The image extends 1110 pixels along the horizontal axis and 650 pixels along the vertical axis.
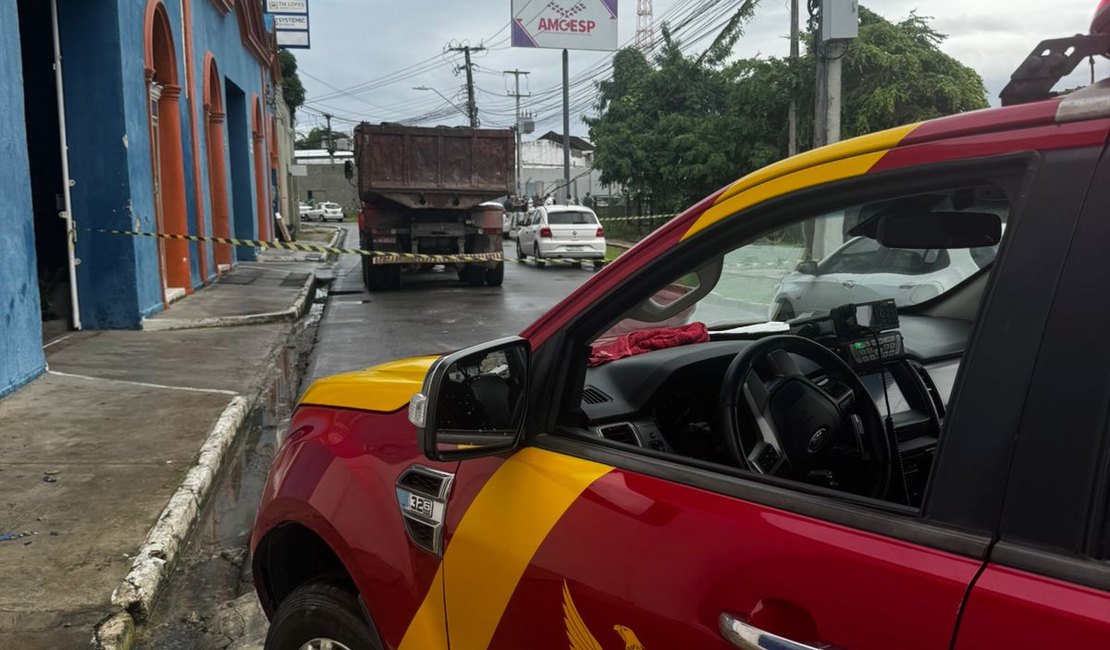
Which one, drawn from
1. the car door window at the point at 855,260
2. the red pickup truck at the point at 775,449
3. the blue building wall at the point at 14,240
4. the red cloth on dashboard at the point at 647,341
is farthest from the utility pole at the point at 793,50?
the red pickup truck at the point at 775,449

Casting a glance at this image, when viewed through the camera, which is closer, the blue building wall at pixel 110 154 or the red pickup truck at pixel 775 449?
the red pickup truck at pixel 775 449

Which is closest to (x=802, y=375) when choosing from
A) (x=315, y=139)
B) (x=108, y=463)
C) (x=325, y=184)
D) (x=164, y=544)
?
(x=164, y=544)

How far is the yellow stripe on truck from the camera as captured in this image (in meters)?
1.68

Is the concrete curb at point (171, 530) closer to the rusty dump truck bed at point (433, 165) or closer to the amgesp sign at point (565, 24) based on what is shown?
the rusty dump truck bed at point (433, 165)

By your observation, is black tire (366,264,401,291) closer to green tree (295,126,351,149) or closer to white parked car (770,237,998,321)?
white parked car (770,237,998,321)

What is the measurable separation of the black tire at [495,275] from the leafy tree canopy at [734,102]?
6934 mm

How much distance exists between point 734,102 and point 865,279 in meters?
25.0

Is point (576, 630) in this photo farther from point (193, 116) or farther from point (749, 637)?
point (193, 116)

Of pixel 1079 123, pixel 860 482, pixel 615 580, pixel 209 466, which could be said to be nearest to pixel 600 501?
pixel 615 580

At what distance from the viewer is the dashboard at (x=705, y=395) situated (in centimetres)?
207

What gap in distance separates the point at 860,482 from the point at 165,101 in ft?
42.7

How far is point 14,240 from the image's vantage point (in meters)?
6.73

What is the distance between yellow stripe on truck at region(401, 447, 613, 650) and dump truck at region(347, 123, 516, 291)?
1367 cm

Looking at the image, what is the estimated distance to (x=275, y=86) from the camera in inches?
1245
